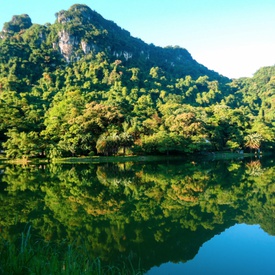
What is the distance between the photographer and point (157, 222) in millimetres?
10273

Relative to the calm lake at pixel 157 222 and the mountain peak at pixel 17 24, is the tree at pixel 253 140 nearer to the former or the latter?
the calm lake at pixel 157 222

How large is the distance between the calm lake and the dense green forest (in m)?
21.1

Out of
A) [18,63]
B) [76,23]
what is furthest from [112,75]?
[76,23]

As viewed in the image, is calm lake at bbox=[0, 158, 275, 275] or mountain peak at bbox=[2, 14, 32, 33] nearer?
calm lake at bbox=[0, 158, 275, 275]

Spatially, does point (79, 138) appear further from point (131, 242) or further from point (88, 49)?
point (88, 49)

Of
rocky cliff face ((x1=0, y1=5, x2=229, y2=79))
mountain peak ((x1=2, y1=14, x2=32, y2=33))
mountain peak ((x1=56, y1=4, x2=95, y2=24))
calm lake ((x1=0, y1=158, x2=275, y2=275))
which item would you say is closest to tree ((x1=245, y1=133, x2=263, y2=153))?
calm lake ((x1=0, y1=158, x2=275, y2=275))

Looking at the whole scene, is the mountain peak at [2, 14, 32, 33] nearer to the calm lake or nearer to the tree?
the tree

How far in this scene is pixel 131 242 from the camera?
27.0 ft

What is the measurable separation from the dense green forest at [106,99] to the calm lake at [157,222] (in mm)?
21065

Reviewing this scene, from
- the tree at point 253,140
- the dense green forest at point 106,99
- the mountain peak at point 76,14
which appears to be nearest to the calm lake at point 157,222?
the dense green forest at point 106,99

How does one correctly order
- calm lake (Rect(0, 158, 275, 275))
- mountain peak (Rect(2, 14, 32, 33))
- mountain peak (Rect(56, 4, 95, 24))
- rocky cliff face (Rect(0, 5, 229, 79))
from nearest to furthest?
calm lake (Rect(0, 158, 275, 275)), rocky cliff face (Rect(0, 5, 229, 79)), mountain peak (Rect(2, 14, 32, 33)), mountain peak (Rect(56, 4, 95, 24))

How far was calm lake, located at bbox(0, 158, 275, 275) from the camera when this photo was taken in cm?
737

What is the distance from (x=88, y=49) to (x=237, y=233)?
9246cm

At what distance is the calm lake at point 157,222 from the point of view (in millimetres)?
7368
